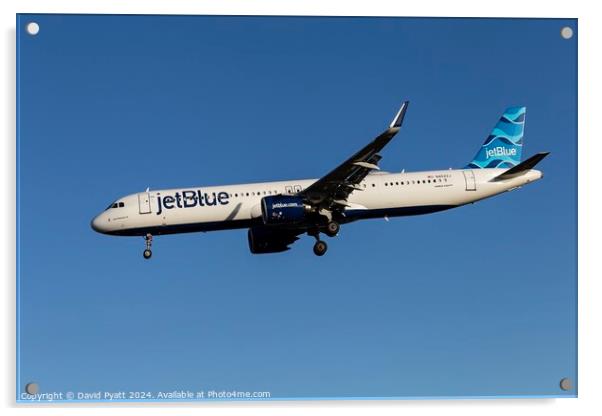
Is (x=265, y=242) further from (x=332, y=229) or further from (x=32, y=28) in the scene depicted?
(x=32, y=28)

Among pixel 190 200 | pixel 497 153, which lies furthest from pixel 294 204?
pixel 497 153

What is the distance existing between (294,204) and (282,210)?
0.41 m

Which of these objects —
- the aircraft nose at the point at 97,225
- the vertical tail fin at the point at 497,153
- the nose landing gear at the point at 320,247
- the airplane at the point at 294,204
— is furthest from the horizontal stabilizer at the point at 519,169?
the aircraft nose at the point at 97,225

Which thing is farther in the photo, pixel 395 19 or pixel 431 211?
pixel 431 211

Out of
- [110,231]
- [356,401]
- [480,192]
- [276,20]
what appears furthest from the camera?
[480,192]

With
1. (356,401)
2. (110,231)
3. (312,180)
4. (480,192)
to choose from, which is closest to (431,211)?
(480,192)

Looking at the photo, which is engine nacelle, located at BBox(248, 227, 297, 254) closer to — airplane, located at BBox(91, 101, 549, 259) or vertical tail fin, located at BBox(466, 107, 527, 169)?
airplane, located at BBox(91, 101, 549, 259)

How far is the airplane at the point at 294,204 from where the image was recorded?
25141mm

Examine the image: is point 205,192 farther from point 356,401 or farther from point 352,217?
point 356,401

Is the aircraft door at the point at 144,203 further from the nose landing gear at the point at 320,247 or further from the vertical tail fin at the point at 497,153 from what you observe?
the vertical tail fin at the point at 497,153

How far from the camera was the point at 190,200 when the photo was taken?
85.1ft

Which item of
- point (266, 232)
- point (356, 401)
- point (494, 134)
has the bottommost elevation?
point (356, 401)

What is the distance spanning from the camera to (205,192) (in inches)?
1028

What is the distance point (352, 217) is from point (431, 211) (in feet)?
7.95
